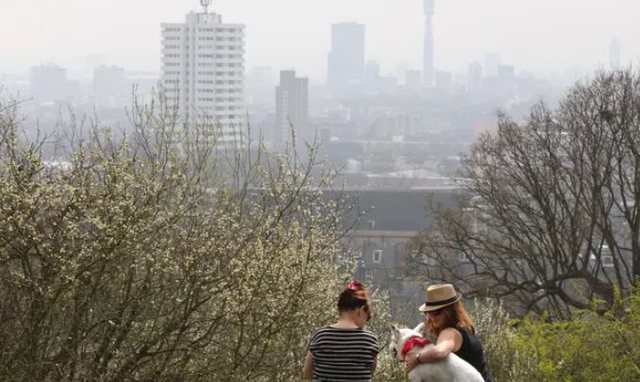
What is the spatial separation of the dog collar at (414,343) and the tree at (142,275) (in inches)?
97.1

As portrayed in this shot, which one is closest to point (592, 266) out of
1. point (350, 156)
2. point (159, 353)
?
point (159, 353)

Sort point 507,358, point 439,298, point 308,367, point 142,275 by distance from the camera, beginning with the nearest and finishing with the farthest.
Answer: point 439,298 → point 308,367 → point 142,275 → point 507,358

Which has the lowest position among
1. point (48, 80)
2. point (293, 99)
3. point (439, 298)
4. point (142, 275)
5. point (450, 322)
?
point (293, 99)

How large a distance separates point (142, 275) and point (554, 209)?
A: 15072 millimetres

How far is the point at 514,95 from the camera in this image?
160 m

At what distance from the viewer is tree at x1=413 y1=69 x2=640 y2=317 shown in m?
22.0

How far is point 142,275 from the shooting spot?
8.12 m

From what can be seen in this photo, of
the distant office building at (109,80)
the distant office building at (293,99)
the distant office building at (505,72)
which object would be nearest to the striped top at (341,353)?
the distant office building at (293,99)

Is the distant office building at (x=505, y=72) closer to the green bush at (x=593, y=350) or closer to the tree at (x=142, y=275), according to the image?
the green bush at (x=593, y=350)

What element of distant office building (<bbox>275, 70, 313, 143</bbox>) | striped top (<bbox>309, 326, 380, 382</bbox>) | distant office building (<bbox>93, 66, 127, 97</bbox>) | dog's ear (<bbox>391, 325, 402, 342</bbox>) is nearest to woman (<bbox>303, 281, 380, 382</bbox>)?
striped top (<bbox>309, 326, 380, 382</bbox>)

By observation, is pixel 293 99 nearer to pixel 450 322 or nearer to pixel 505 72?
pixel 505 72

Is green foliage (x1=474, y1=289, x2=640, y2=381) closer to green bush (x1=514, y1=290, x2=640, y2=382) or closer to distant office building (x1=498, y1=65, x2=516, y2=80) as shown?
green bush (x1=514, y1=290, x2=640, y2=382)

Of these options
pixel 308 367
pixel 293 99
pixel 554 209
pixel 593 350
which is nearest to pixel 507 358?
pixel 593 350

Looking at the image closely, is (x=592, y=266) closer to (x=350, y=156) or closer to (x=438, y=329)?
(x=438, y=329)
